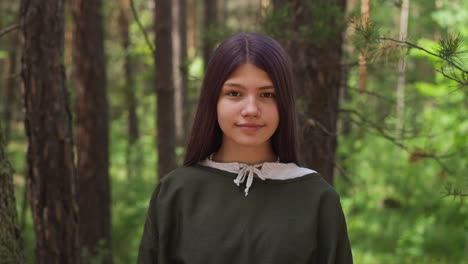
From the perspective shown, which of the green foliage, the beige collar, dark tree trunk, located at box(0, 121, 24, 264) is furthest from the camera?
the green foliage

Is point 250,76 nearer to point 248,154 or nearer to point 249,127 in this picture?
point 249,127

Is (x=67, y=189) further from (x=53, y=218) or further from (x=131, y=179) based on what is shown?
(x=131, y=179)

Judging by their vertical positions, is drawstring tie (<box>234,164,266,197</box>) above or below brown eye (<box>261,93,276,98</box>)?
below

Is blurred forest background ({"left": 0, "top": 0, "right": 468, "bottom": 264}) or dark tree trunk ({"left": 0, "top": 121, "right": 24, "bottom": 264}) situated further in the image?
blurred forest background ({"left": 0, "top": 0, "right": 468, "bottom": 264})

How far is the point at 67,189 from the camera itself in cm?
314

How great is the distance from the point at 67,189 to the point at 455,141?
554cm

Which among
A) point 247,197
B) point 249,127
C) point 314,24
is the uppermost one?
point 314,24

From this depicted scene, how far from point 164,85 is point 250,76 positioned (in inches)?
165

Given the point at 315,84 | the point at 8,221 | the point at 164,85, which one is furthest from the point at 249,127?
the point at 164,85

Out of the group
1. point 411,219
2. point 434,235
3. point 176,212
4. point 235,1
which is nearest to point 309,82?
point 176,212

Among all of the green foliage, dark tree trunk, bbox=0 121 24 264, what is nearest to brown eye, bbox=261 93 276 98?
the green foliage

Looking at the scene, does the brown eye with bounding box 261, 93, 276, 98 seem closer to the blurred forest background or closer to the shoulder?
the shoulder

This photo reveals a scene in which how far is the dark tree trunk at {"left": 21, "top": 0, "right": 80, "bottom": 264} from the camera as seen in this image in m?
2.94

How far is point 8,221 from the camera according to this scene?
2.58m
